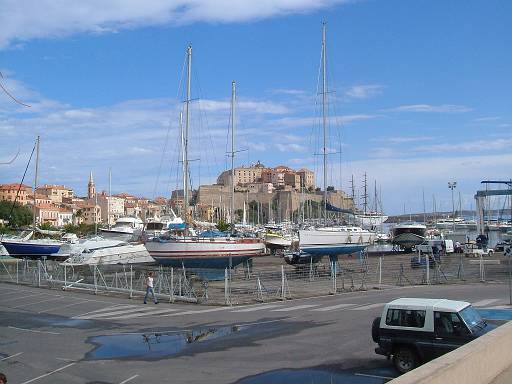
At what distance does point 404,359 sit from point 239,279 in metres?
22.8

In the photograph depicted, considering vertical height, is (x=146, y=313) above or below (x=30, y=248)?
below

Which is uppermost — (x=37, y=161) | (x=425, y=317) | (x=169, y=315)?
(x=37, y=161)

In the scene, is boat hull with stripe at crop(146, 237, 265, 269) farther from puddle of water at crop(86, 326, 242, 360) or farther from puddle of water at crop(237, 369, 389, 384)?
puddle of water at crop(237, 369, 389, 384)

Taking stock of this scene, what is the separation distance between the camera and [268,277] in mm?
33656

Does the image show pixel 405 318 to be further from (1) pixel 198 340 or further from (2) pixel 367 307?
(2) pixel 367 307

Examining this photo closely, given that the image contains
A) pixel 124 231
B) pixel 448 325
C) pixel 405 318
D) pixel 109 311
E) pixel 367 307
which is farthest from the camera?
pixel 124 231

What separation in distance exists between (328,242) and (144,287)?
23.1m

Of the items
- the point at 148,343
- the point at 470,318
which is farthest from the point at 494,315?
the point at 148,343

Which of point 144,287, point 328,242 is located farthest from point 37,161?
point 144,287

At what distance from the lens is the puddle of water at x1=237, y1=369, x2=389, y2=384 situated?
42.0ft

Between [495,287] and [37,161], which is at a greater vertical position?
[37,161]

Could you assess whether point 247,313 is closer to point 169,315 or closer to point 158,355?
point 169,315

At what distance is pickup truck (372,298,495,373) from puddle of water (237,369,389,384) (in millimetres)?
855

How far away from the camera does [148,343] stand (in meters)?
18.3
